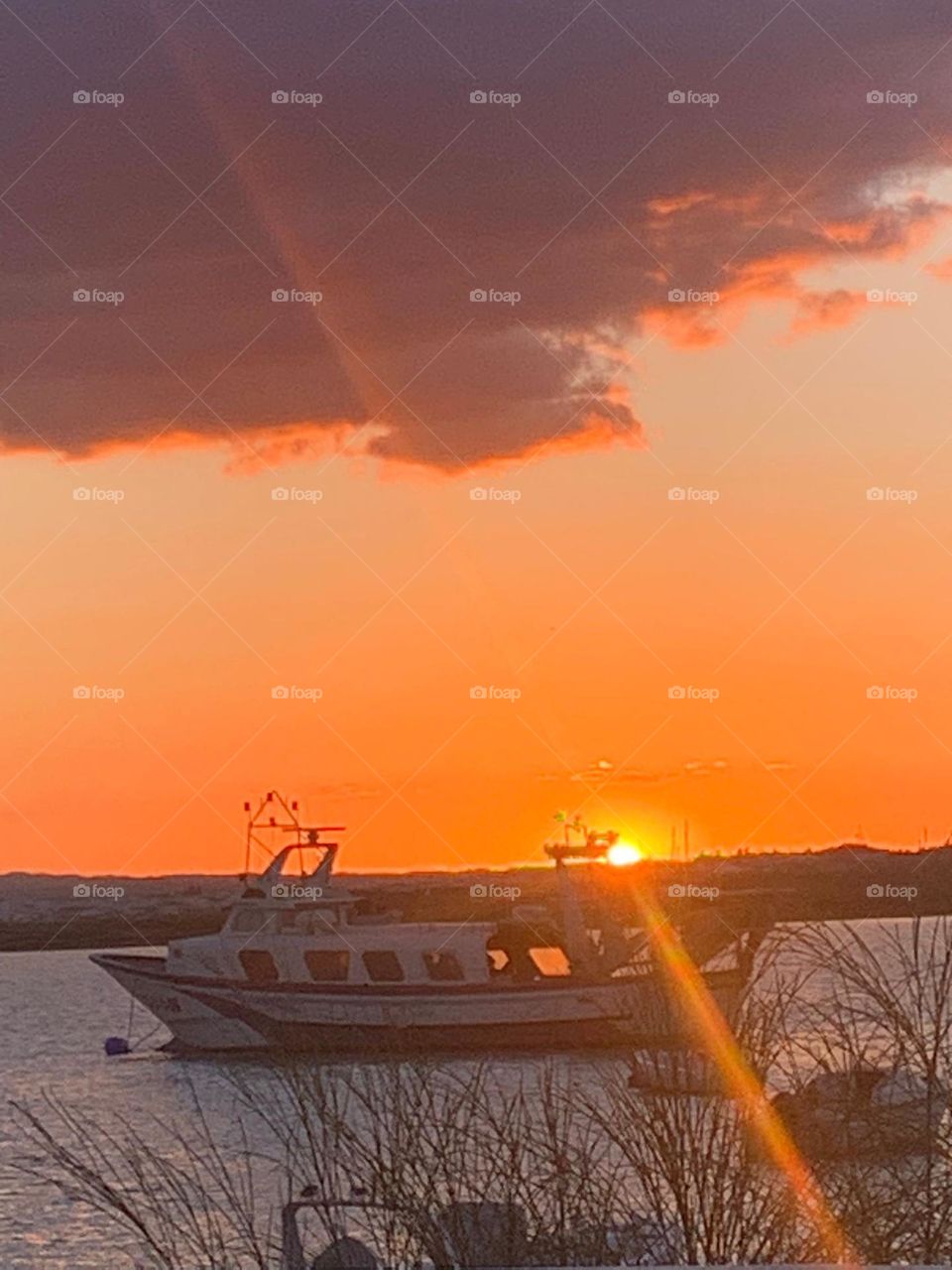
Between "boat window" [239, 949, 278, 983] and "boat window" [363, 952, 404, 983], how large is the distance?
2.17 m

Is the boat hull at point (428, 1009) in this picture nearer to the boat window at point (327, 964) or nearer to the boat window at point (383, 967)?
the boat window at point (383, 967)

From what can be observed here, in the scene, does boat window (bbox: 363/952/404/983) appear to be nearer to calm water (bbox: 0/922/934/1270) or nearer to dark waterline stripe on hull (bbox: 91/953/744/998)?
dark waterline stripe on hull (bbox: 91/953/744/998)

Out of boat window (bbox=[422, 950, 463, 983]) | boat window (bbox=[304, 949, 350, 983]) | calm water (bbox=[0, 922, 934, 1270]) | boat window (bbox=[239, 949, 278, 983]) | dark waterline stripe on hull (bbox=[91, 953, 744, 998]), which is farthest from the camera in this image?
boat window (bbox=[239, 949, 278, 983])

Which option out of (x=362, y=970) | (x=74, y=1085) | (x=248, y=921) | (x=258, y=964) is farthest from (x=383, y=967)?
(x=74, y=1085)

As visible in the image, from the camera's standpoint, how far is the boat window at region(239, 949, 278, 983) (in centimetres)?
3581

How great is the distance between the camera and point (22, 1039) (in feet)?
152

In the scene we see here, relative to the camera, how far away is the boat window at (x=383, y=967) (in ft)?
113

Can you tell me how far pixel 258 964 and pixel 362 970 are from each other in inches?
94.1

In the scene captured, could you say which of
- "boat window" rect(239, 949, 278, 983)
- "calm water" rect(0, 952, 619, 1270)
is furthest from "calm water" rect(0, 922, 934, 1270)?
"boat window" rect(239, 949, 278, 983)

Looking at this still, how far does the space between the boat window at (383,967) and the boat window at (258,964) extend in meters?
2.17

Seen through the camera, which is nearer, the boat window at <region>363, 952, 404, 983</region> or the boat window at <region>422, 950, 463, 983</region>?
the boat window at <region>363, 952, 404, 983</region>

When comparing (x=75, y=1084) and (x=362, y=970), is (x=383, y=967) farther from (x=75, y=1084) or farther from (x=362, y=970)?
(x=75, y=1084)

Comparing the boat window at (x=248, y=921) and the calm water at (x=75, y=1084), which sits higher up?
the boat window at (x=248, y=921)

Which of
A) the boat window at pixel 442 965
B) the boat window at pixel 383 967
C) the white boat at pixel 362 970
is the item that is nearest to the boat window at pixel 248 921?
the white boat at pixel 362 970
